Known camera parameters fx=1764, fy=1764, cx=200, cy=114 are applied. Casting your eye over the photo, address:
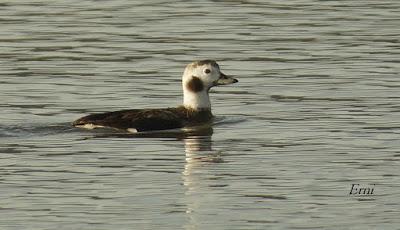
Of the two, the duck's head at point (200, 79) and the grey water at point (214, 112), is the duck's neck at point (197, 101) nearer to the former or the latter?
the duck's head at point (200, 79)

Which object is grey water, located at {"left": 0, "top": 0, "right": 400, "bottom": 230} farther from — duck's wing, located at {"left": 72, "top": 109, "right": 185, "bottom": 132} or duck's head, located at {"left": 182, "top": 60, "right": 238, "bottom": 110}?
duck's head, located at {"left": 182, "top": 60, "right": 238, "bottom": 110}

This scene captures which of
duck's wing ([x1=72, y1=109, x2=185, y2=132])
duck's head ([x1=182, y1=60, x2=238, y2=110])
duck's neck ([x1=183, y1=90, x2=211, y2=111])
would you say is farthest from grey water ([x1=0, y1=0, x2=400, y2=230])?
duck's head ([x1=182, y1=60, x2=238, y2=110])

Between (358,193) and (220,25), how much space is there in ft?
57.7

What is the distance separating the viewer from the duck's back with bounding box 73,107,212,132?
2278 centimetres

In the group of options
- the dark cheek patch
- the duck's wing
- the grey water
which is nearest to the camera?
the grey water

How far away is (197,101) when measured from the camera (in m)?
24.8

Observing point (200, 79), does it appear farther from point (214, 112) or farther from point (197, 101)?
point (214, 112)

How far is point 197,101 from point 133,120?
204 cm

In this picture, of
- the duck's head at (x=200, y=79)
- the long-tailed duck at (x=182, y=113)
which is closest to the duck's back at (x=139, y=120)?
the long-tailed duck at (x=182, y=113)

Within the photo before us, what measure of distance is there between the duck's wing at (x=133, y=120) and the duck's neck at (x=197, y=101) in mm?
952

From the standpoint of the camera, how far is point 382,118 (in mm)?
23625

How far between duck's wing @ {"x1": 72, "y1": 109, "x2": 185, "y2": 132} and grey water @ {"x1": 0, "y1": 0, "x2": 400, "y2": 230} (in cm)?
17

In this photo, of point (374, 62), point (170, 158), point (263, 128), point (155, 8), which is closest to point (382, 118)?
point (263, 128)

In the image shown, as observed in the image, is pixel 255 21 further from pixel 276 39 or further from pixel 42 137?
pixel 42 137
